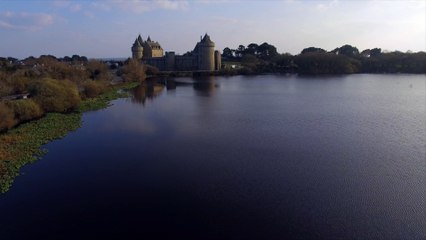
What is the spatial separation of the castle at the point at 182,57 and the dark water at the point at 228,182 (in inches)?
1733

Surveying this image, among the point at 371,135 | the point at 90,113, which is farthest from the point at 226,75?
the point at 371,135

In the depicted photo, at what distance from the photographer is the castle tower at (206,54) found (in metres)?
61.2

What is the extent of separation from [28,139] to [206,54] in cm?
4855

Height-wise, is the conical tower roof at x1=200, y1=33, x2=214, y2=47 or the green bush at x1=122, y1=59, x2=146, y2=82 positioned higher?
the conical tower roof at x1=200, y1=33, x2=214, y2=47

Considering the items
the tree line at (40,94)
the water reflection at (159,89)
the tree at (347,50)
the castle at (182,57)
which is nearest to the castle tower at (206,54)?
the castle at (182,57)

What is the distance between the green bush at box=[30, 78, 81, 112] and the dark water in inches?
196

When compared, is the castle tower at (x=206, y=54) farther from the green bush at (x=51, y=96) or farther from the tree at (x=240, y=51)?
the green bush at (x=51, y=96)

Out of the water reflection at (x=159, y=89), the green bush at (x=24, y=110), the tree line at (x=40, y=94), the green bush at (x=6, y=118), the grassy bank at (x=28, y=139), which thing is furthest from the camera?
the water reflection at (x=159, y=89)

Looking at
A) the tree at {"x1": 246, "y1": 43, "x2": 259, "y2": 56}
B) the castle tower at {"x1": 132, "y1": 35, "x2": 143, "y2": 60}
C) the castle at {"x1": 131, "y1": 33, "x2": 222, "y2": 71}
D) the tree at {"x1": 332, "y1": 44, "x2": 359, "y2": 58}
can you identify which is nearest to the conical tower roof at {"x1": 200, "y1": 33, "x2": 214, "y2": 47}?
the castle at {"x1": 131, "y1": 33, "x2": 222, "y2": 71}

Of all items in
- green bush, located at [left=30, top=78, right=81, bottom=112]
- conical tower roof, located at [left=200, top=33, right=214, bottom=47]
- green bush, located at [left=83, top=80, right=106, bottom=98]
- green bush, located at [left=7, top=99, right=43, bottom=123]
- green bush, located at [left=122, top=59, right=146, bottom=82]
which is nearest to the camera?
green bush, located at [left=7, top=99, right=43, bottom=123]

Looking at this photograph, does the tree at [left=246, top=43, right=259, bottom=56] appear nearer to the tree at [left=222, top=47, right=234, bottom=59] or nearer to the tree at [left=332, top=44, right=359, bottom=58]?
the tree at [left=222, top=47, right=234, bottom=59]

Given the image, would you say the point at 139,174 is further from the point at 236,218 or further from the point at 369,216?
the point at 369,216

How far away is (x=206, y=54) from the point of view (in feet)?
204

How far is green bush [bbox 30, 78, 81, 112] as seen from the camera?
72.0 ft
